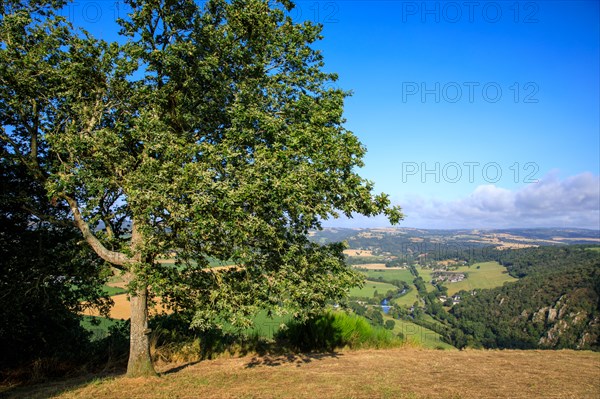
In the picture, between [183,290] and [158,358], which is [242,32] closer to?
[183,290]

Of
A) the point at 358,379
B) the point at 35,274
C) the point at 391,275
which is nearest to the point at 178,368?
the point at 35,274

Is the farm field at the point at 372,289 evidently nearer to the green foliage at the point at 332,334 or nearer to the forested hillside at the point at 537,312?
the forested hillside at the point at 537,312

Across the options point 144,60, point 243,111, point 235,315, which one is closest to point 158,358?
point 235,315

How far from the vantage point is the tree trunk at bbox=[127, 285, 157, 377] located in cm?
1032

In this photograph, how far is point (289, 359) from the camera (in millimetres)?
12539

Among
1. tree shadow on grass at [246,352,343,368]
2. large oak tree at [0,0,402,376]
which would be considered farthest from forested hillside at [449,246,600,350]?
large oak tree at [0,0,402,376]

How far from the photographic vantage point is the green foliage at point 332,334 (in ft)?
49.2

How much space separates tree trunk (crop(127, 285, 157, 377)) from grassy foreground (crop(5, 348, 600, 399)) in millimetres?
461

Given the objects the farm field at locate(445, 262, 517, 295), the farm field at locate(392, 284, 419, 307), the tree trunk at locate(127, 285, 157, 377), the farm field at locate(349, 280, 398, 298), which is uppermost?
the tree trunk at locate(127, 285, 157, 377)

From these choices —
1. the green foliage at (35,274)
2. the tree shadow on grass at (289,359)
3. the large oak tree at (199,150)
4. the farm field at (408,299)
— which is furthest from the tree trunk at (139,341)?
the farm field at (408,299)

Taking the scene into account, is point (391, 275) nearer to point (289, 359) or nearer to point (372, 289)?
point (372, 289)

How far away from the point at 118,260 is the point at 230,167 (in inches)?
190

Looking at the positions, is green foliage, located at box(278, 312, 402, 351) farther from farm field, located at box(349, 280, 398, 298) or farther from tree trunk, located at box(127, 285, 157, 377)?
farm field, located at box(349, 280, 398, 298)

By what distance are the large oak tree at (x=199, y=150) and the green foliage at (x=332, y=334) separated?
5425mm
